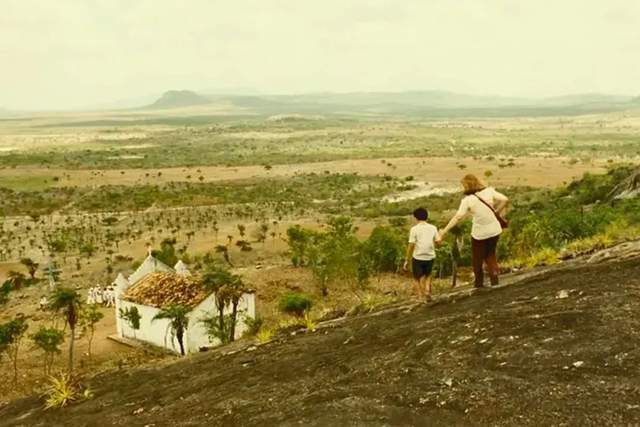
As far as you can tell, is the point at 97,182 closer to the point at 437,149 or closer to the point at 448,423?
the point at 437,149

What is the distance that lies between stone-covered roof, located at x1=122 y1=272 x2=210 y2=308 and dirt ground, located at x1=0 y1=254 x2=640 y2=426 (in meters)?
15.0

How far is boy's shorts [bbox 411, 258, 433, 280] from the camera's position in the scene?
13.0 meters

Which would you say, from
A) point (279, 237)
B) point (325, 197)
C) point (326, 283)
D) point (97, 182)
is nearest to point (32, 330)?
point (326, 283)

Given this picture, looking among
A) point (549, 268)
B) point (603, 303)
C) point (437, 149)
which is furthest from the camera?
point (437, 149)

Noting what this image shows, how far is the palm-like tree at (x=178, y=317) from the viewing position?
88.0ft

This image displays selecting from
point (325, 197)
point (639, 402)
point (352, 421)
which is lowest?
point (325, 197)

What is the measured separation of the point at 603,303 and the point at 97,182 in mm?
94269

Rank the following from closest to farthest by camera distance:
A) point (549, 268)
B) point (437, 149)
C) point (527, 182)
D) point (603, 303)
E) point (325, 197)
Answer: point (603, 303) < point (549, 268) < point (325, 197) < point (527, 182) < point (437, 149)

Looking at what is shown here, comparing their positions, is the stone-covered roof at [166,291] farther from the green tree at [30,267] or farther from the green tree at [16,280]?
the green tree at [30,267]

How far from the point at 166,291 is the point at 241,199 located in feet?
159

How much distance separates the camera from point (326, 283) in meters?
38.8

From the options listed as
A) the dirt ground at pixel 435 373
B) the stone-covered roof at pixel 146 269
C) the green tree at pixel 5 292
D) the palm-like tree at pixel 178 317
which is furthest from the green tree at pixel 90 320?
the dirt ground at pixel 435 373

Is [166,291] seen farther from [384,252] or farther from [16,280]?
[16,280]

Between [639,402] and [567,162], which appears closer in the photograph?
[639,402]
